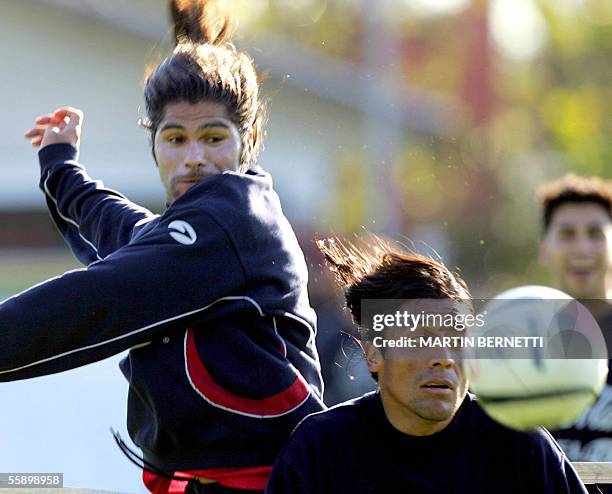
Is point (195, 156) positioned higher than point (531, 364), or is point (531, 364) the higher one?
point (195, 156)

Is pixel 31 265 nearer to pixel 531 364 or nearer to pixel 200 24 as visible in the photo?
pixel 200 24

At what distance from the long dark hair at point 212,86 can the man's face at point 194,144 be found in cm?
3

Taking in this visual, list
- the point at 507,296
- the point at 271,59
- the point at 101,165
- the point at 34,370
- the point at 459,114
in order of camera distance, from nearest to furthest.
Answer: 1. the point at 34,370
2. the point at 507,296
3. the point at 101,165
4. the point at 271,59
5. the point at 459,114

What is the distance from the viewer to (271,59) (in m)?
14.1

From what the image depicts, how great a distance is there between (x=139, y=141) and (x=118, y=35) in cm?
127

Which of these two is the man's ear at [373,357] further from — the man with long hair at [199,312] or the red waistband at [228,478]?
the red waistband at [228,478]

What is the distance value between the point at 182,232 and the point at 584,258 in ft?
9.03

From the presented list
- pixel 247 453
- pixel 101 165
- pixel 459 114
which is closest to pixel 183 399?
pixel 247 453

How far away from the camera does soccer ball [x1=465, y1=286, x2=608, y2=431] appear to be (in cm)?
313

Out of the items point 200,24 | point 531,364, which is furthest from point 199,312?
point 200,24

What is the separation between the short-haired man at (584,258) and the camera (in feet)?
14.9

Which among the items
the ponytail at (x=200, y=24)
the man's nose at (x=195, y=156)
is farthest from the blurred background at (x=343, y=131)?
the man's nose at (x=195, y=156)

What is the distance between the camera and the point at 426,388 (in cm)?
306

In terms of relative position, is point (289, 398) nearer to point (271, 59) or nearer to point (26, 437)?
point (26, 437)
